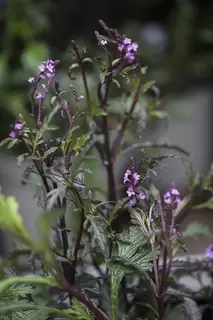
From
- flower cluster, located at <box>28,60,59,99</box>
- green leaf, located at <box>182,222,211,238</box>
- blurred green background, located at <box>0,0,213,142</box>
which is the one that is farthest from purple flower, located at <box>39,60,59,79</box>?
blurred green background, located at <box>0,0,213,142</box>

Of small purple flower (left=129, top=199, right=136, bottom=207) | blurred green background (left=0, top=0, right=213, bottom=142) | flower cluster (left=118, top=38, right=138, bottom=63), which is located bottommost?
small purple flower (left=129, top=199, right=136, bottom=207)

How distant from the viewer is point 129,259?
0.53 meters

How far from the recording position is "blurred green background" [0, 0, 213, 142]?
164cm

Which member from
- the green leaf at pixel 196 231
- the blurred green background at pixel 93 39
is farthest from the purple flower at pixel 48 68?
the blurred green background at pixel 93 39

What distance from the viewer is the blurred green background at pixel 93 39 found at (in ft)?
5.37

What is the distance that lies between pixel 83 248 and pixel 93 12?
4.88 feet

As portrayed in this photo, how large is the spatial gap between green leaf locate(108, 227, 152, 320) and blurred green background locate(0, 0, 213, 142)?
1.03 meters

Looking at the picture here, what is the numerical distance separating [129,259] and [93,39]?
1517 mm

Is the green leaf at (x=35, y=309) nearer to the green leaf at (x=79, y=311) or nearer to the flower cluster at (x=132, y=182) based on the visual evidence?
the green leaf at (x=79, y=311)

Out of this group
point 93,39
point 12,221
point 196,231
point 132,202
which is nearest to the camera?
point 12,221

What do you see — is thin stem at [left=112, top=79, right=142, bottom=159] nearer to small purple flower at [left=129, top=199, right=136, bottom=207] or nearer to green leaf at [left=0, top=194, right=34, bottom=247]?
small purple flower at [left=129, top=199, right=136, bottom=207]

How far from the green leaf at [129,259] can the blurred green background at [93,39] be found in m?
1.03

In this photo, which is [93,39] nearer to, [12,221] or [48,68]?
[48,68]

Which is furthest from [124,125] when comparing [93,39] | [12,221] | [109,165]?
[93,39]
